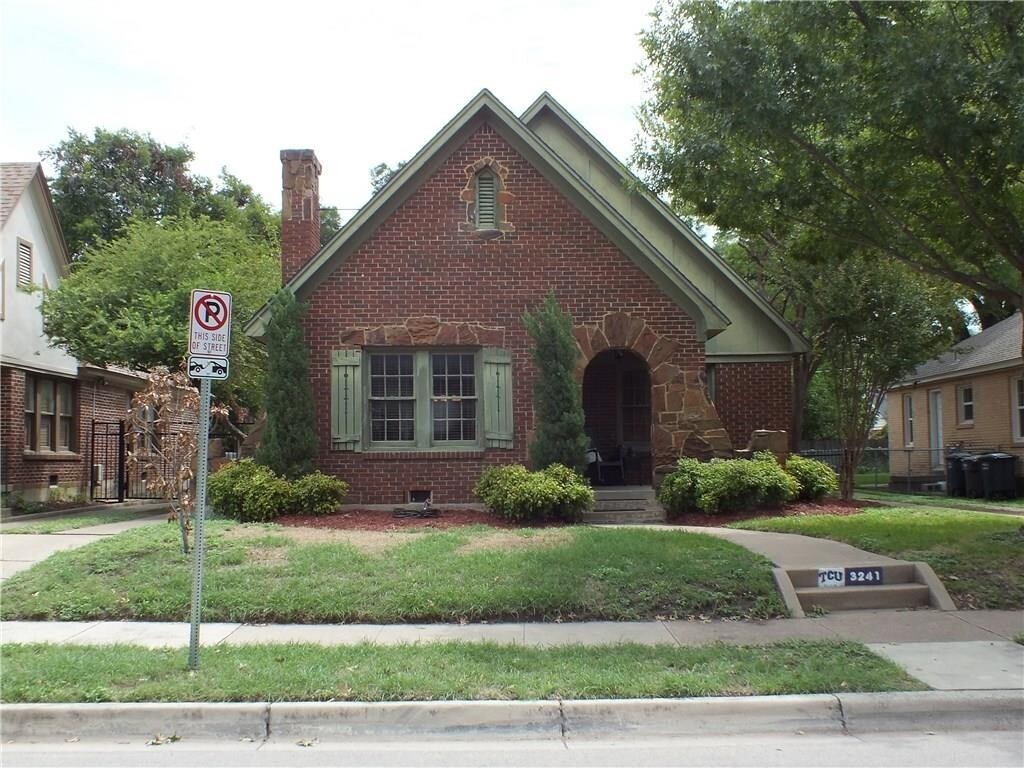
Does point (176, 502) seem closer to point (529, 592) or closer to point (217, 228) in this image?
point (529, 592)

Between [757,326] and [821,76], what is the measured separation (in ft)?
26.3

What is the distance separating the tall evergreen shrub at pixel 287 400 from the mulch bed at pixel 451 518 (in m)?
0.92

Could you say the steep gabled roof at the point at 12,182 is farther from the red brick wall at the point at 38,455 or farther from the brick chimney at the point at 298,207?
the brick chimney at the point at 298,207

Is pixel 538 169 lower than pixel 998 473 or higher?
higher

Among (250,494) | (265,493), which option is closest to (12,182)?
(250,494)

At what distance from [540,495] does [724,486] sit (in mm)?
2780

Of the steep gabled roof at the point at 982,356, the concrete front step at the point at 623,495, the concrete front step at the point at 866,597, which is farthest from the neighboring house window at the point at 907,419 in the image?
the concrete front step at the point at 866,597

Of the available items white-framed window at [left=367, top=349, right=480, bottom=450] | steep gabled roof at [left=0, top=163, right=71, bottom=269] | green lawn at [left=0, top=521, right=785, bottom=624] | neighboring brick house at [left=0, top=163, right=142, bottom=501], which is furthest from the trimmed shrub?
steep gabled roof at [left=0, top=163, right=71, bottom=269]

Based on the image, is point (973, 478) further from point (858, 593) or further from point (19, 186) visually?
point (19, 186)

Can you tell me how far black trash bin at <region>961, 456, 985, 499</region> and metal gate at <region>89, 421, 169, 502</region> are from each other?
19565 mm

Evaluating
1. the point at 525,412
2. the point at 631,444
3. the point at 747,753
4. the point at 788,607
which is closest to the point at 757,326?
the point at 631,444

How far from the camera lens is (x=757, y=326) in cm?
1706

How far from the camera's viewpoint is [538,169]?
13914 mm

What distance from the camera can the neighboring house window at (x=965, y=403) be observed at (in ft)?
78.4
